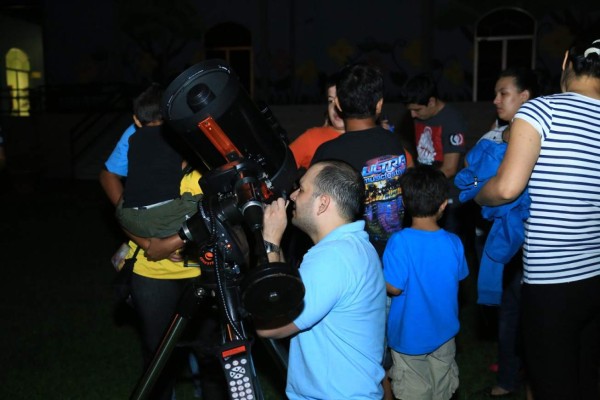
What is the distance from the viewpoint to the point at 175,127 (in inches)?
81.7

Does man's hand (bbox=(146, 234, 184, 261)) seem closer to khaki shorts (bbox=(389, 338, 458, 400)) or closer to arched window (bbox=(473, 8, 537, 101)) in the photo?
khaki shorts (bbox=(389, 338, 458, 400))

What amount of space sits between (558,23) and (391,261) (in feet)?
50.7

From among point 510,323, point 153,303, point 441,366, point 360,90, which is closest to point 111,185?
point 153,303

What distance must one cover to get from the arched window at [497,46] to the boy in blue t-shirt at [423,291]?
15.0 m

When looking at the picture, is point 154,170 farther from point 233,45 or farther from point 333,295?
point 233,45

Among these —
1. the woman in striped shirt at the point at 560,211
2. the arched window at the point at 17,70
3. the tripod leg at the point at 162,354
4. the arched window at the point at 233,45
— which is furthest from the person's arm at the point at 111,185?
the arched window at the point at 17,70

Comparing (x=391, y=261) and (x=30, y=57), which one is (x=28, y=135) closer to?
(x=30, y=57)

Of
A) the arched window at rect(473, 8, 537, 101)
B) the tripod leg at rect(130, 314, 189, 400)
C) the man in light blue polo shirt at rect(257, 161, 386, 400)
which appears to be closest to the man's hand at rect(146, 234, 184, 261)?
the tripod leg at rect(130, 314, 189, 400)

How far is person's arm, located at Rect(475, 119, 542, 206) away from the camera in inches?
87.2

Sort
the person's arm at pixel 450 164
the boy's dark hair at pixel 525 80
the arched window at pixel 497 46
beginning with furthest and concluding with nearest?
the arched window at pixel 497 46
the person's arm at pixel 450 164
the boy's dark hair at pixel 525 80

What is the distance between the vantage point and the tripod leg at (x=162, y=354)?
89.8 inches

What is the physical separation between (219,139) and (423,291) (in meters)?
1.38

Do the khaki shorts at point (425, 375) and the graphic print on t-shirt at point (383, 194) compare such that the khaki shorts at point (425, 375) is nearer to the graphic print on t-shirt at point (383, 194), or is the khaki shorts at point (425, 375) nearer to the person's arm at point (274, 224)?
the graphic print on t-shirt at point (383, 194)

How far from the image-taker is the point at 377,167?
2998 millimetres
